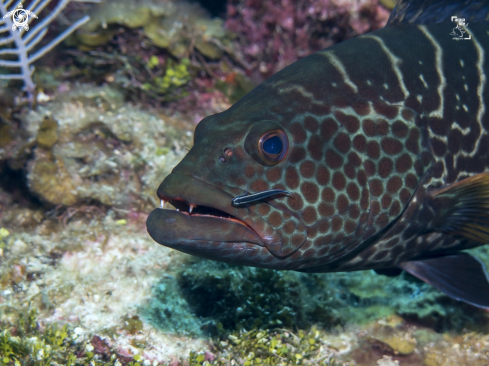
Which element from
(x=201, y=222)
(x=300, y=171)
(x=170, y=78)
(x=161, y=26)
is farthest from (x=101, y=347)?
(x=161, y=26)

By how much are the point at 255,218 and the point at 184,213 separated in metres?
0.43

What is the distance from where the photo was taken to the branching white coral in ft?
16.0

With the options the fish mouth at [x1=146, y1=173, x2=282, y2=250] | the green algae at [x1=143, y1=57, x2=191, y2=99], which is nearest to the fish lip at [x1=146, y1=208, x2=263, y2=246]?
the fish mouth at [x1=146, y1=173, x2=282, y2=250]

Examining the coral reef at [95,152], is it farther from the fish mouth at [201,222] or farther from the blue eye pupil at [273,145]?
Answer: the blue eye pupil at [273,145]

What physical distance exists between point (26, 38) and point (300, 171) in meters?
4.67

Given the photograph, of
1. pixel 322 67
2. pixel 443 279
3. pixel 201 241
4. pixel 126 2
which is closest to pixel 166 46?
pixel 126 2

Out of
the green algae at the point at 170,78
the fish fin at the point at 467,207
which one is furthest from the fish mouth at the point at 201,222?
the green algae at the point at 170,78

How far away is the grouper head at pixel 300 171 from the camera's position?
2221 mm

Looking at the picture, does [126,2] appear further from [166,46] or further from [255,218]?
[255,218]

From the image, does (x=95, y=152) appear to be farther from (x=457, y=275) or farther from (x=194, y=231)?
(x=457, y=275)

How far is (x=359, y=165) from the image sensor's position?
2.54 m

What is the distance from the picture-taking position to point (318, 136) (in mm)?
2492

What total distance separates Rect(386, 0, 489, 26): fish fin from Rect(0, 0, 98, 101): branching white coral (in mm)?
4186

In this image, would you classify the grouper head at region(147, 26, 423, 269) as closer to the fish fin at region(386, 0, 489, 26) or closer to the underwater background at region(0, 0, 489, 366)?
the fish fin at region(386, 0, 489, 26)
